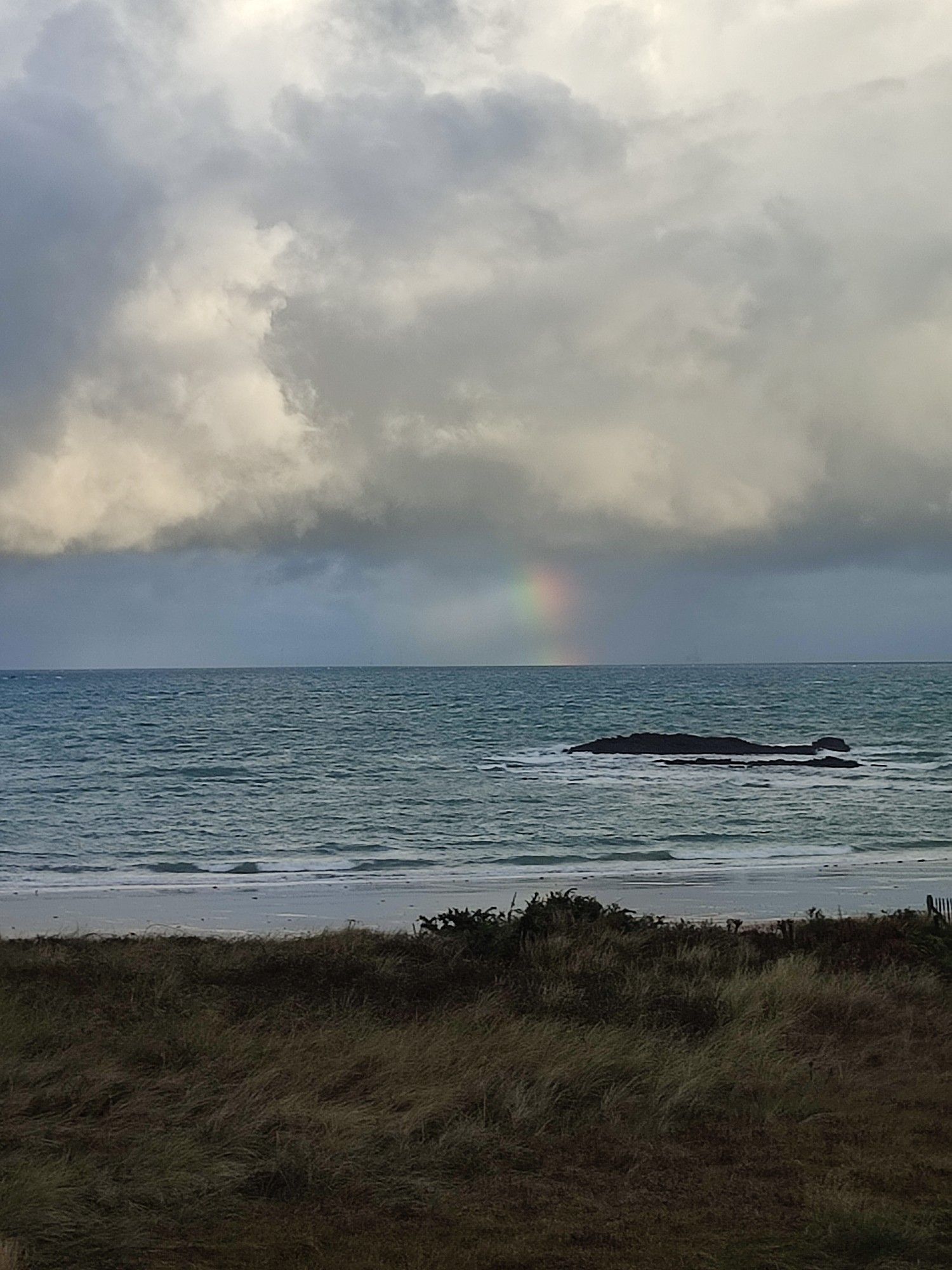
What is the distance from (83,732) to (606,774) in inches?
1816

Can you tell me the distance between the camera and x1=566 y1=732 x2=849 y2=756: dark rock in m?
70.2

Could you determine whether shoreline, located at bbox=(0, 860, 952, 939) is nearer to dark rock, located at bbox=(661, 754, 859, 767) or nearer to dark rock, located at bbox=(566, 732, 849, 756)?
dark rock, located at bbox=(661, 754, 859, 767)

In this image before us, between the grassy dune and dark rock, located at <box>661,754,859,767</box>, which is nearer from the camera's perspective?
the grassy dune

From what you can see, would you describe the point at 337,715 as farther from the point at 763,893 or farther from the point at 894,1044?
the point at 894,1044

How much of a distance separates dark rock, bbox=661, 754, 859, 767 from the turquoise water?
147 centimetres

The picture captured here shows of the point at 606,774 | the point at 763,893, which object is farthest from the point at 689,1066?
the point at 606,774

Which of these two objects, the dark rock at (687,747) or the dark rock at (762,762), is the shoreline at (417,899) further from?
the dark rock at (687,747)

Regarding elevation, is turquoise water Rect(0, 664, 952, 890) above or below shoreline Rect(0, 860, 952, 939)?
below

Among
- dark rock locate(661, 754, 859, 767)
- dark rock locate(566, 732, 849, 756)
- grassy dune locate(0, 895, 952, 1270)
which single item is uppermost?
grassy dune locate(0, 895, 952, 1270)

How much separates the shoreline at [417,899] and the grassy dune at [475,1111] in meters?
7.34

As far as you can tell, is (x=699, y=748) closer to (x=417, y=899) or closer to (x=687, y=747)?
(x=687, y=747)

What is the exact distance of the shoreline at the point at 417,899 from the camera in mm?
22078

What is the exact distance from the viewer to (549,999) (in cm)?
1199

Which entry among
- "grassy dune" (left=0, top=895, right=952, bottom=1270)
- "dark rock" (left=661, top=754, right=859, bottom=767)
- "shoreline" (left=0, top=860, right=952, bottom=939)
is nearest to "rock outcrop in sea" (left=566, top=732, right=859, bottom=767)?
"dark rock" (left=661, top=754, right=859, bottom=767)
